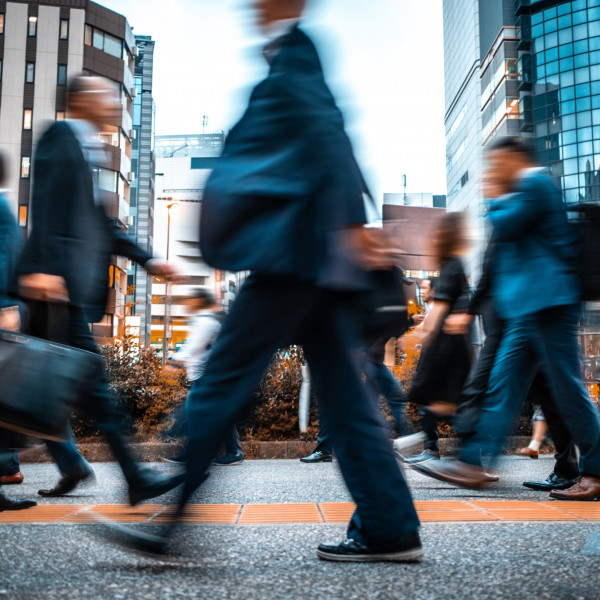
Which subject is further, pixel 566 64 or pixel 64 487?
→ pixel 566 64

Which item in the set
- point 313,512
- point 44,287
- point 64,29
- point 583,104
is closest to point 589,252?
point 313,512

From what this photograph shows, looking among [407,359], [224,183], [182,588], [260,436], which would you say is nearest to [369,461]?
[182,588]

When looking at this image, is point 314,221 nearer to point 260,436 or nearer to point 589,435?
point 589,435

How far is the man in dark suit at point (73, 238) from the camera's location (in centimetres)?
329

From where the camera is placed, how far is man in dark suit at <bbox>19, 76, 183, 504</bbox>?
3.29 metres

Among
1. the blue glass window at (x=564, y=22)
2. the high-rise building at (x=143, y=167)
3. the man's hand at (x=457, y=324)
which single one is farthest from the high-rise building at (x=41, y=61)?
the man's hand at (x=457, y=324)

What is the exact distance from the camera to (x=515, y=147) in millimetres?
4285

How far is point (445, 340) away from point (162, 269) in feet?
9.19

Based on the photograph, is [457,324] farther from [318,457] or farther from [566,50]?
[566,50]

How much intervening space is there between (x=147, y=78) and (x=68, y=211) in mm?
104855

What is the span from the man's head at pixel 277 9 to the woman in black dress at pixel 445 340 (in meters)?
3.25

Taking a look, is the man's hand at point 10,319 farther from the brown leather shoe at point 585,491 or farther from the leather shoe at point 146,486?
the brown leather shoe at point 585,491

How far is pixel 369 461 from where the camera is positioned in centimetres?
252

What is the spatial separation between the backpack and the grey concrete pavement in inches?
41.1
